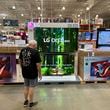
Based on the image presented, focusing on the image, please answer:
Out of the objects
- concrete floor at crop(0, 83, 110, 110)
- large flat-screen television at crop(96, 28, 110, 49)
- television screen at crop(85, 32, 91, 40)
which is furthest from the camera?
television screen at crop(85, 32, 91, 40)

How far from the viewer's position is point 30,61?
4.88 m

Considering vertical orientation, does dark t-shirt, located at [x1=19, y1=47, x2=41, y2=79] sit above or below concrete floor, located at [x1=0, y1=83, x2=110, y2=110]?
above

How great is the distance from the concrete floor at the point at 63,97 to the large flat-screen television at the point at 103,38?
48.4 inches

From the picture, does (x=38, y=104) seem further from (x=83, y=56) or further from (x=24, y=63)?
(x=83, y=56)

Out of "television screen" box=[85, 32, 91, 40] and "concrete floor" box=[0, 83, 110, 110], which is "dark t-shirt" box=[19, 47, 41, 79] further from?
"television screen" box=[85, 32, 91, 40]

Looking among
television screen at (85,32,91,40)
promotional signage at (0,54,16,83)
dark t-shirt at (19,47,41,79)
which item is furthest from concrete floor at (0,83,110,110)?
television screen at (85,32,91,40)

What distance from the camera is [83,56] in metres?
6.88

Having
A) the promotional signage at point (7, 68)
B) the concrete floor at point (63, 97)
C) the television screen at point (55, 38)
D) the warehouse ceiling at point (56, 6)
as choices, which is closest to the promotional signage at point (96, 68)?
the concrete floor at point (63, 97)

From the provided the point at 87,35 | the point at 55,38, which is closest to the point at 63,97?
the point at 55,38

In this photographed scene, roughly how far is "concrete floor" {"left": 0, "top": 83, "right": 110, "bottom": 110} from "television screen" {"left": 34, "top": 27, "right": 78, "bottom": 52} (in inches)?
45.3

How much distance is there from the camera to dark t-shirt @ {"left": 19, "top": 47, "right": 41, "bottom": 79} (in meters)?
4.86

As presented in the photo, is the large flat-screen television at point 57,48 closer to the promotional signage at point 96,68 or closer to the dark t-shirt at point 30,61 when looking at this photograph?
the promotional signage at point 96,68

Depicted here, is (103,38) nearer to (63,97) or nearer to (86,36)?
(63,97)

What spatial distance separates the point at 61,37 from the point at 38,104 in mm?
2487
